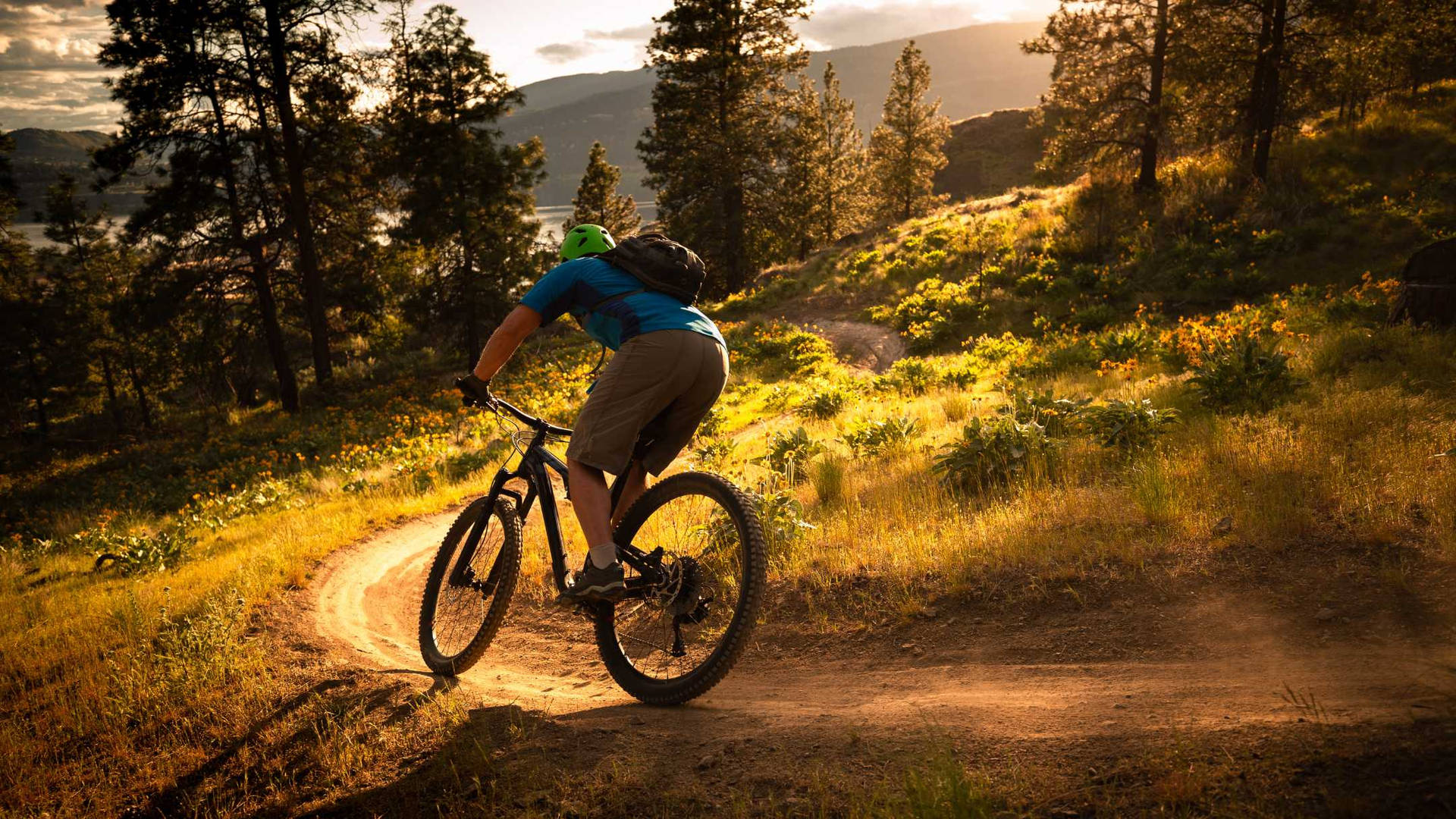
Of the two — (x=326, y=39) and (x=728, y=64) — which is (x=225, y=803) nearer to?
(x=326, y=39)

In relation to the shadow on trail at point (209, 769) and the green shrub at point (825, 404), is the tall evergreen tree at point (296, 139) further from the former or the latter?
the shadow on trail at point (209, 769)

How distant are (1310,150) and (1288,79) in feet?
8.18

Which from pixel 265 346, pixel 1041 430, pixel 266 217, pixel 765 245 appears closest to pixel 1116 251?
pixel 1041 430

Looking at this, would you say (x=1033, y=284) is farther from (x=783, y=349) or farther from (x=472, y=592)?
(x=472, y=592)

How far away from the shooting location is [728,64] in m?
28.1

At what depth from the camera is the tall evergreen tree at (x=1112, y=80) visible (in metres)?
19.1

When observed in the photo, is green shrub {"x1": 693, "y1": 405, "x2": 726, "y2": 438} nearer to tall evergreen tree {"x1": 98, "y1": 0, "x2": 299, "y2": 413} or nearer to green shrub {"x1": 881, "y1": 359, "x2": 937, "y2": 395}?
green shrub {"x1": 881, "y1": 359, "x2": 937, "y2": 395}

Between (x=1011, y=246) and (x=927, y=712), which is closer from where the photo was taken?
(x=927, y=712)

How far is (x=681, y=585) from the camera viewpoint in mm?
3984

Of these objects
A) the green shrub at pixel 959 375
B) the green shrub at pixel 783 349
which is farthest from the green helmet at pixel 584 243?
the green shrub at pixel 783 349

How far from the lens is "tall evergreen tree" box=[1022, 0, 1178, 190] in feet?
62.8

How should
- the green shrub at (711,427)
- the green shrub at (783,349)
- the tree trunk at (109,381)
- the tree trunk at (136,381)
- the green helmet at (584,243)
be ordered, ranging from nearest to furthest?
the green helmet at (584,243)
the green shrub at (711,427)
the green shrub at (783,349)
the tree trunk at (136,381)
the tree trunk at (109,381)

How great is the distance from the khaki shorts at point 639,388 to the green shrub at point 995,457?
141 inches

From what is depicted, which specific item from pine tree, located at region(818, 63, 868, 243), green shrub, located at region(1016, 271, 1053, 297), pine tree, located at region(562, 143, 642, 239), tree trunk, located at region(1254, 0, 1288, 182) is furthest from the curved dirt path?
pine tree, located at region(562, 143, 642, 239)
